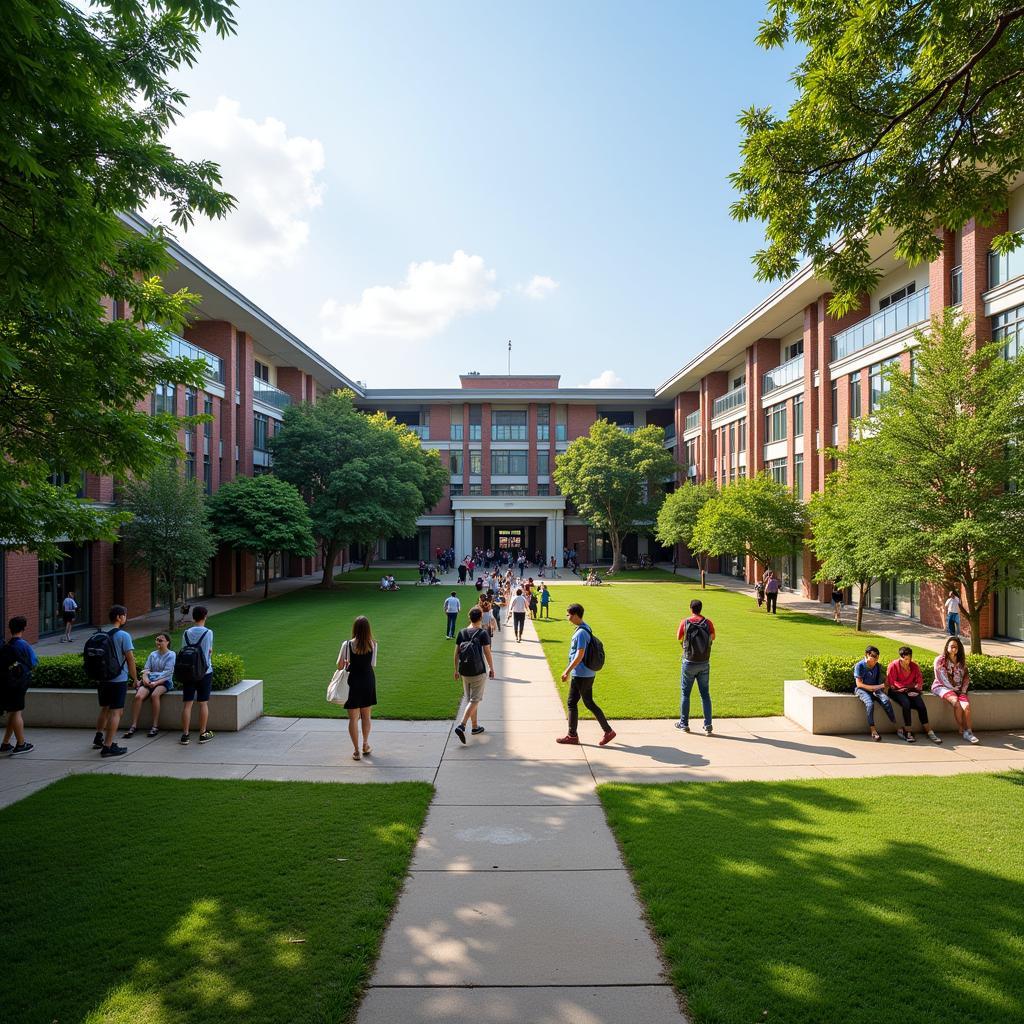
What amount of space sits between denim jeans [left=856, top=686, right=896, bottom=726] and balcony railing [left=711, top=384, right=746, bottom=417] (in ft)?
112

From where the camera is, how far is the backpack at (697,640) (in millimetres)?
10070

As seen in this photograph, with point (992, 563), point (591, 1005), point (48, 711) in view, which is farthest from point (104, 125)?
point (992, 563)

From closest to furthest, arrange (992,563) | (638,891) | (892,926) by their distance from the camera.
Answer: (892,926) < (638,891) < (992,563)

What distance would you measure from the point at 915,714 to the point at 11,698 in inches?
502

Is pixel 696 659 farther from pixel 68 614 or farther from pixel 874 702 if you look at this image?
pixel 68 614

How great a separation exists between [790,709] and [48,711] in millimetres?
11628

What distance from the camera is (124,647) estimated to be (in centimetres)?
910

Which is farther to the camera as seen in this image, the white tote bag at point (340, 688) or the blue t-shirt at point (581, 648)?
the blue t-shirt at point (581, 648)

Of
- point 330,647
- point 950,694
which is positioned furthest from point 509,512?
point 950,694

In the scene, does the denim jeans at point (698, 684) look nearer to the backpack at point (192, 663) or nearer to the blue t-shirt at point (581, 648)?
the blue t-shirt at point (581, 648)

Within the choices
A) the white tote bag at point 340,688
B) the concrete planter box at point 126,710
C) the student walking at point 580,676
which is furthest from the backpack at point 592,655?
the concrete planter box at point 126,710

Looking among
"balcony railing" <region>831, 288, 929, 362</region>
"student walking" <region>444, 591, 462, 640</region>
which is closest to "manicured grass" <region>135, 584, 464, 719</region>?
"student walking" <region>444, 591, 462, 640</region>

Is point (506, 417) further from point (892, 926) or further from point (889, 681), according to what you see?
point (892, 926)

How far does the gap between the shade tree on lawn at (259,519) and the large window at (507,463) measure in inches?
1137
